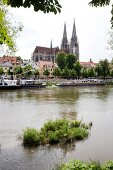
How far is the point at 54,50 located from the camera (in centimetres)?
18938

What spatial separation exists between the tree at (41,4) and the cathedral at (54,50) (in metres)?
175

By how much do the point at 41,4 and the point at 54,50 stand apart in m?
185

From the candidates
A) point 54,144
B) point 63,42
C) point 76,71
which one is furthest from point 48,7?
point 63,42

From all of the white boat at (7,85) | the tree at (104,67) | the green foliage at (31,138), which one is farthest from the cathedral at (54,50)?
the green foliage at (31,138)

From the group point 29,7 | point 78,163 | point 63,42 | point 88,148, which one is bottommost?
point 88,148

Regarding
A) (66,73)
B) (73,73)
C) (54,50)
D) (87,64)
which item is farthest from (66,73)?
(54,50)

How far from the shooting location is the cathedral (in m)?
182

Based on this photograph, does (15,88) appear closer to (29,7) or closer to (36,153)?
(36,153)

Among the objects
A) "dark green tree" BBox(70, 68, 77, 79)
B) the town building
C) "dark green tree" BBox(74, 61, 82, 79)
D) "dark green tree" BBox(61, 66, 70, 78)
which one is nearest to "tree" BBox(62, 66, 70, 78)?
"dark green tree" BBox(61, 66, 70, 78)

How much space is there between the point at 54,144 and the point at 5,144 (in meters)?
2.85

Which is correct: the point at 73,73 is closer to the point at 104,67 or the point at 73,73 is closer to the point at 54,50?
the point at 104,67

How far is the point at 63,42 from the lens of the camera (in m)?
196

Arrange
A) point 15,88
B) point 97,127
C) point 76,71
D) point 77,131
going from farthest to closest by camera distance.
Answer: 1. point 76,71
2. point 15,88
3. point 97,127
4. point 77,131

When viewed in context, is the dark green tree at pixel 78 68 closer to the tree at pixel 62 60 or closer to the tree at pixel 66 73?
the tree at pixel 66 73
